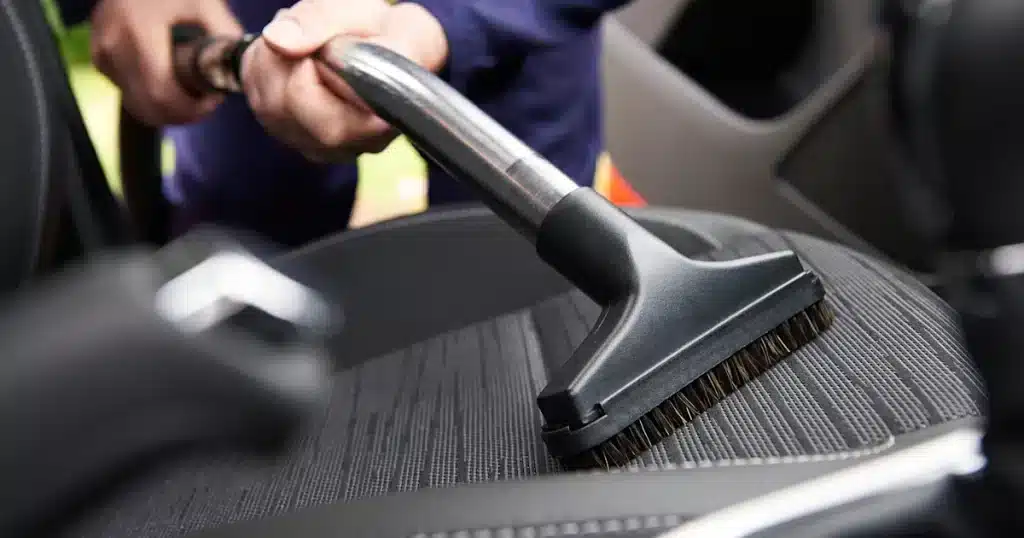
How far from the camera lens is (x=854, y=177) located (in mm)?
931

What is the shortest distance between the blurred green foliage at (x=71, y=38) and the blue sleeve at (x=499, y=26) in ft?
0.92

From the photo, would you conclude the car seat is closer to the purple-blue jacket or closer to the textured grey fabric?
the textured grey fabric

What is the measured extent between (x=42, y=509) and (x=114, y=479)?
1cm

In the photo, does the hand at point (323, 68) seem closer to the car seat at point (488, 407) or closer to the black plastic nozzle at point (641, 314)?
the car seat at point (488, 407)

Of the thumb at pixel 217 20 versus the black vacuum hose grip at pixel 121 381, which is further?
the thumb at pixel 217 20

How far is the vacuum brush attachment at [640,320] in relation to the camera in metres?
0.33

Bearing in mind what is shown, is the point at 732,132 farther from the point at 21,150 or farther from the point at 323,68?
the point at 21,150

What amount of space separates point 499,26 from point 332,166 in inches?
10.7

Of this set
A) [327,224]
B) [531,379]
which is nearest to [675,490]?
[531,379]

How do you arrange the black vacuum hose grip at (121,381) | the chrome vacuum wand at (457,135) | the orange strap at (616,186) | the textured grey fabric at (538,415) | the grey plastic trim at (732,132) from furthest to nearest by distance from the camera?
the orange strap at (616,186) < the grey plastic trim at (732,132) < the chrome vacuum wand at (457,135) < the textured grey fabric at (538,415) < the black vacuum hose grip at (121,381)

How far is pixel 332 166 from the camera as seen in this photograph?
86 cm

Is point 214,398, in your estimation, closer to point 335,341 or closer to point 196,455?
point 196,455

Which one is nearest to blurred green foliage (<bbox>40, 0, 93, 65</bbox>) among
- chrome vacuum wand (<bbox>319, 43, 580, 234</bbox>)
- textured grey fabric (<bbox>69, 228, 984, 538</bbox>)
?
chrome vacuum wand (<bbox>319, 43, 580, 234</bbox>)

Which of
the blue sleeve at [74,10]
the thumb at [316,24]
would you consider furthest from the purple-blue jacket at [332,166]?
the thumb at [316,24]
